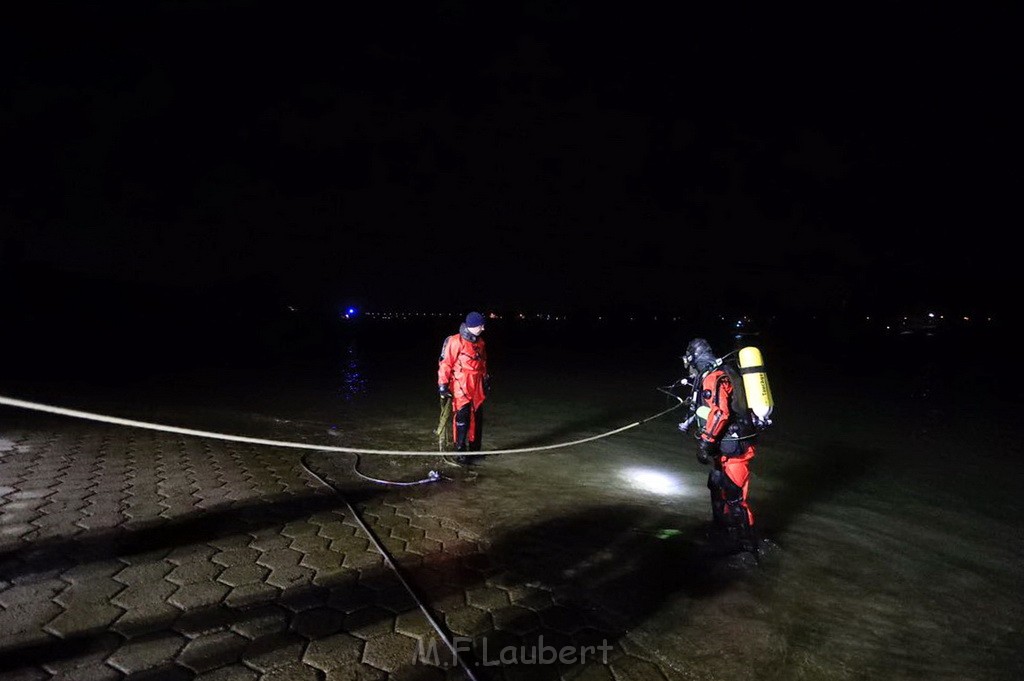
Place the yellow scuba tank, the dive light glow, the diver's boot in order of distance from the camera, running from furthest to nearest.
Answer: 1. the diver's boot
2. the dive light glow
3. the yellow scuba tank

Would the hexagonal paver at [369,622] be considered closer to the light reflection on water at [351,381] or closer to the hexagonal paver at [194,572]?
the hexagonal paver at [194,572]

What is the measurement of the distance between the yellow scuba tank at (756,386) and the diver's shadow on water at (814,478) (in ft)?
4.95

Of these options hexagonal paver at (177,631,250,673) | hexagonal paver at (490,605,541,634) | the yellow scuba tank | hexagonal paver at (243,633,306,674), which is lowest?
hexagonal paver at (490,605,541,634)

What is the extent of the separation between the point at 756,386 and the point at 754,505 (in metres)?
2.29

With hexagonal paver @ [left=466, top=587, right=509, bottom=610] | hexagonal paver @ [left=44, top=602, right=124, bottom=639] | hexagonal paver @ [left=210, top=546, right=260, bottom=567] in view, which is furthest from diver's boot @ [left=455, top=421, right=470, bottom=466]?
hexagonal paver @ [left=44, top=602, right=124, bottom=639]

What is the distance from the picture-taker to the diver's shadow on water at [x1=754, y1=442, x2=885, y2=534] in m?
5.89

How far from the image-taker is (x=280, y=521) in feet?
15.5

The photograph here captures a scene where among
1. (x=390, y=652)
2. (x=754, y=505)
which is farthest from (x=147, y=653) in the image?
(x=754, y=505)

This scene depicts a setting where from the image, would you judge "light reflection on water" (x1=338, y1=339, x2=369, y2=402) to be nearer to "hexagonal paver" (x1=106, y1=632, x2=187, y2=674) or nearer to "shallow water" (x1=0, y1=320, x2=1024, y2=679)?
"shallow water" (x1=0, y1=320, x2=1024, y2=679)

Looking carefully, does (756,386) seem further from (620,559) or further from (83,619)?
(83,619)

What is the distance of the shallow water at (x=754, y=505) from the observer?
3.42 m

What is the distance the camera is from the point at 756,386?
466 centimetres

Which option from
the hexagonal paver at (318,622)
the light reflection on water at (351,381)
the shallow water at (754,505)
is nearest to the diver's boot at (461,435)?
the shallow water at (754,505)

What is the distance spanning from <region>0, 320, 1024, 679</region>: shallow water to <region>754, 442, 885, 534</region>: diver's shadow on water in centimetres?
5
